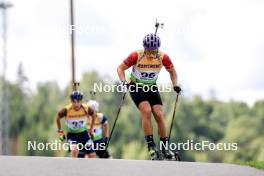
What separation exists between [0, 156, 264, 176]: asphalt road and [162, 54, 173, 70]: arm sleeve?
2.97 metres

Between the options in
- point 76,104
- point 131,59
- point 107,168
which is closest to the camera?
point 107,168

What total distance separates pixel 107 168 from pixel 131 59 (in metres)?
3.87

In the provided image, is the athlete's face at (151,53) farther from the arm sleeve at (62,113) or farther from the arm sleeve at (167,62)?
the arm sleeve at (62,113)

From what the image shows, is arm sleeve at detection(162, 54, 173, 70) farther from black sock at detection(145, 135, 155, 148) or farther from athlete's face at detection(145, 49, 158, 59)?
black sock at detection(145, 135, 155, 148)

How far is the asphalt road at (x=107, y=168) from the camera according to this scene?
13.0 meters

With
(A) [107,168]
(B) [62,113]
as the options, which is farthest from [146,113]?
(B) [62,113]

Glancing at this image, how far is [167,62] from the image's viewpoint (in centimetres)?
1725

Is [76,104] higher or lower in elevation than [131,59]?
lower

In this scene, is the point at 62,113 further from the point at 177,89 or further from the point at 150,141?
the point at 150,141

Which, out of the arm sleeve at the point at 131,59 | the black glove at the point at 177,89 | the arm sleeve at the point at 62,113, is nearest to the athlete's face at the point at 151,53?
the arm sleeve at the point at 131,59

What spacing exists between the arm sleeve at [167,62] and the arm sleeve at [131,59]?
1.70ft

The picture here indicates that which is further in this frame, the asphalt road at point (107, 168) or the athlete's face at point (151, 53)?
the athlete's face at point (151, 53)

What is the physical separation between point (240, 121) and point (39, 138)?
27634 millimetres

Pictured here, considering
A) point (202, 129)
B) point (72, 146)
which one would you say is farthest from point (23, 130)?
point (72, 146)
